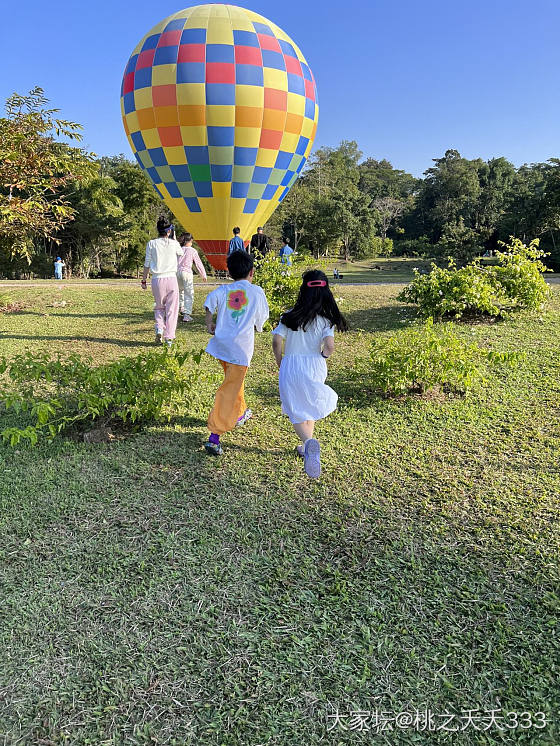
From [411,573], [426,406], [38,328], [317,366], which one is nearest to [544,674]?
Answer: [411,573]

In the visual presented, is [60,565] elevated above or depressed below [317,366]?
below

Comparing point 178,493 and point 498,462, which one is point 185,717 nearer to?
point 178,493

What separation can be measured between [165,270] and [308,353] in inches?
155

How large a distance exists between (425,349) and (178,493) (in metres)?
2.90

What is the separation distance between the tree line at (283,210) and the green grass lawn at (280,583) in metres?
6.48

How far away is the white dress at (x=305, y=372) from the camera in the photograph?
3.62 meters

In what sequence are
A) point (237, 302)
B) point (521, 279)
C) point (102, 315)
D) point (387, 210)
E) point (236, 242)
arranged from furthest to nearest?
1. point (387, 210)
2. point (102, 315)
3. point (236, 242)
4. point (521, 279)
5. point (237, 302)

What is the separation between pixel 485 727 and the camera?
197cm

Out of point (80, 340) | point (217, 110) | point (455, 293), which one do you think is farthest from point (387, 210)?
point (80, 340)

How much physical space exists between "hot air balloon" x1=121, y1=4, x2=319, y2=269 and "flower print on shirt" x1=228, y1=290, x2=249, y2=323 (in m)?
6.57

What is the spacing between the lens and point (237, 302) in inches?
151

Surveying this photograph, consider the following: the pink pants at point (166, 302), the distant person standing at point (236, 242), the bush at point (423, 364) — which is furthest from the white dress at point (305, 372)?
the distant person standing at point (236, 242)

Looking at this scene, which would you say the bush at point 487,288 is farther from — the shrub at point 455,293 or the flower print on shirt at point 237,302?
the flower print on shirt at point 237,302

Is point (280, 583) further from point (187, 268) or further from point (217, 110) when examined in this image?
point (217, 110)
